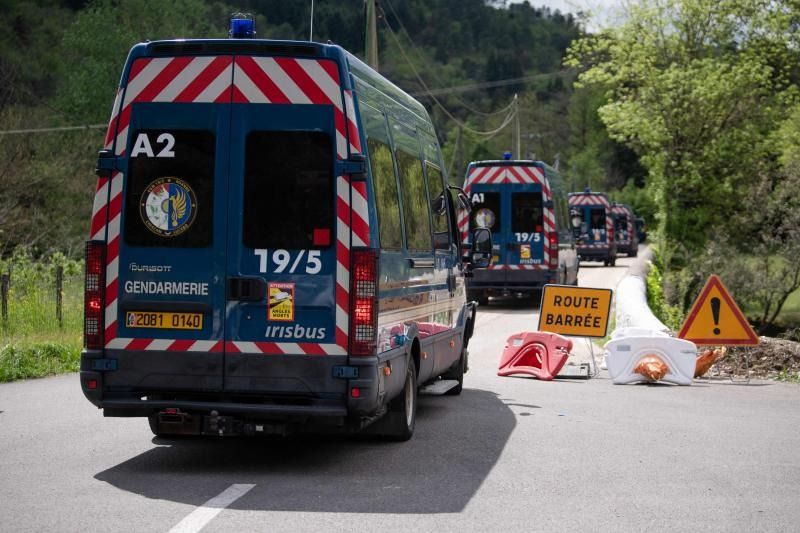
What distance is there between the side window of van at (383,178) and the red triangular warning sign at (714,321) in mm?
6737

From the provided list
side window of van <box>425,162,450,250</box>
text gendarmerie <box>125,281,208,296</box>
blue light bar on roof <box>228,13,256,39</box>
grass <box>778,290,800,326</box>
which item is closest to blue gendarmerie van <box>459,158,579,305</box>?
grass <box>778,290,800,326</box>

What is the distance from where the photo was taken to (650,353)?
47.3ft

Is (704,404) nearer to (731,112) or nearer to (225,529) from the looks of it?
(225,529)

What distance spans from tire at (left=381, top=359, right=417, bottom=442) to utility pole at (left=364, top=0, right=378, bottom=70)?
55.1 ft

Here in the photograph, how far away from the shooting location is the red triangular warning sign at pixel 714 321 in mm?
14758

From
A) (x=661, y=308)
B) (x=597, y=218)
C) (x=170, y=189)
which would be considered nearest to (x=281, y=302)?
(x=170, y=189)

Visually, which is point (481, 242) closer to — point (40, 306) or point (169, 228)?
point (169, 228)

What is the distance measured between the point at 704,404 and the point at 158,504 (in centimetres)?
706

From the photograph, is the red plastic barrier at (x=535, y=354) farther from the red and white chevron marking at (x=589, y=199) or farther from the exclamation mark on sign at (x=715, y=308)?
the red and white chevron marking at (x=589, y=199)

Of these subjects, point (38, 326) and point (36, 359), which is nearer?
point (36, 359)

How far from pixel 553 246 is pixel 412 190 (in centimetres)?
1751

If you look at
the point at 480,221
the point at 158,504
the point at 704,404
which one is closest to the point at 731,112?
the point at 480,221

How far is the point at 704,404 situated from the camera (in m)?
12.4

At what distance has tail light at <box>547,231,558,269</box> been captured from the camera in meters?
27.0
